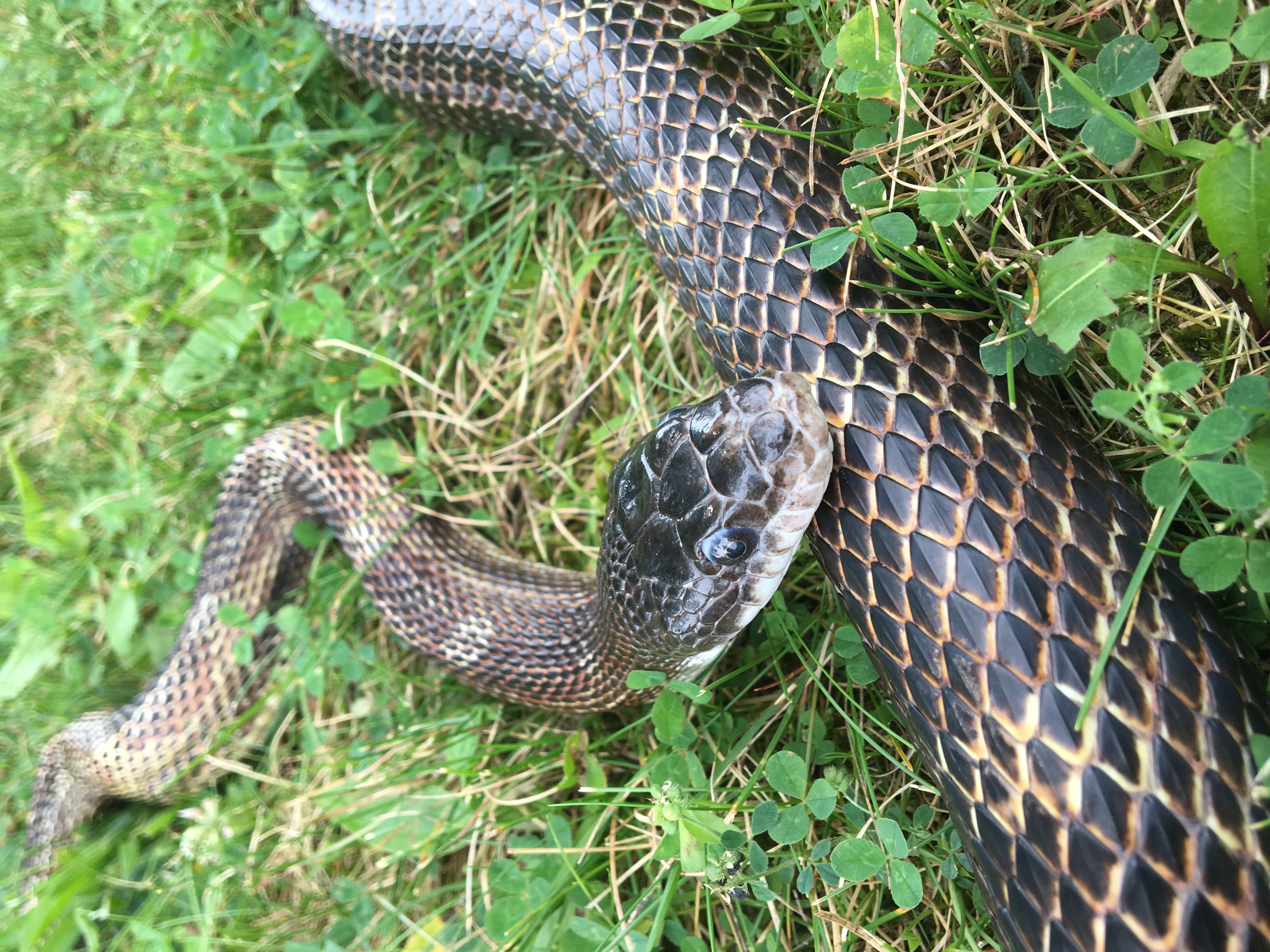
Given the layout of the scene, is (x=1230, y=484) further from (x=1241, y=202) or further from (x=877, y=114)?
(x=877, y=114)

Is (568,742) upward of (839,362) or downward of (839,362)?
downward

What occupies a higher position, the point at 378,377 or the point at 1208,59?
the point at 1208,59

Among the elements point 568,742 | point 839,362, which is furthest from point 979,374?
point 568,742

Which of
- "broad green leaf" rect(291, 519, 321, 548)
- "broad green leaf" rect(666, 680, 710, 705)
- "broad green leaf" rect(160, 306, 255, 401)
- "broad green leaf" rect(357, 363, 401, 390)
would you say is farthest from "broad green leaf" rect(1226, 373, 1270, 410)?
"broad green leaf" rect(160, 306, 255, 401)

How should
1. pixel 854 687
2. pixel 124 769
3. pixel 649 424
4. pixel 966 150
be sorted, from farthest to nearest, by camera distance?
pixel 124 769, pixel 649 424, pixel 854 687, pixel 966 150

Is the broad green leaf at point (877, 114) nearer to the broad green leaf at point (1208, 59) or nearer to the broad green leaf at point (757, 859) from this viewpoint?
the broad green leaf at point (1208, 59)

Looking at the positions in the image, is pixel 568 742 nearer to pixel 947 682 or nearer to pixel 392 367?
pixel 947 682

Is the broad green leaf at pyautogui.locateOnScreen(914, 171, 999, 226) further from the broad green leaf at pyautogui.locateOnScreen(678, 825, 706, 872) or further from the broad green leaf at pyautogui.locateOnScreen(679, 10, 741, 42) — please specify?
the broad green leaf at pyautogui.locateOnScreen(678, 825, 706, 872)

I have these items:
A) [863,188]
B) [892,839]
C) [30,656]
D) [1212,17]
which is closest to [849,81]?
[863,188]
